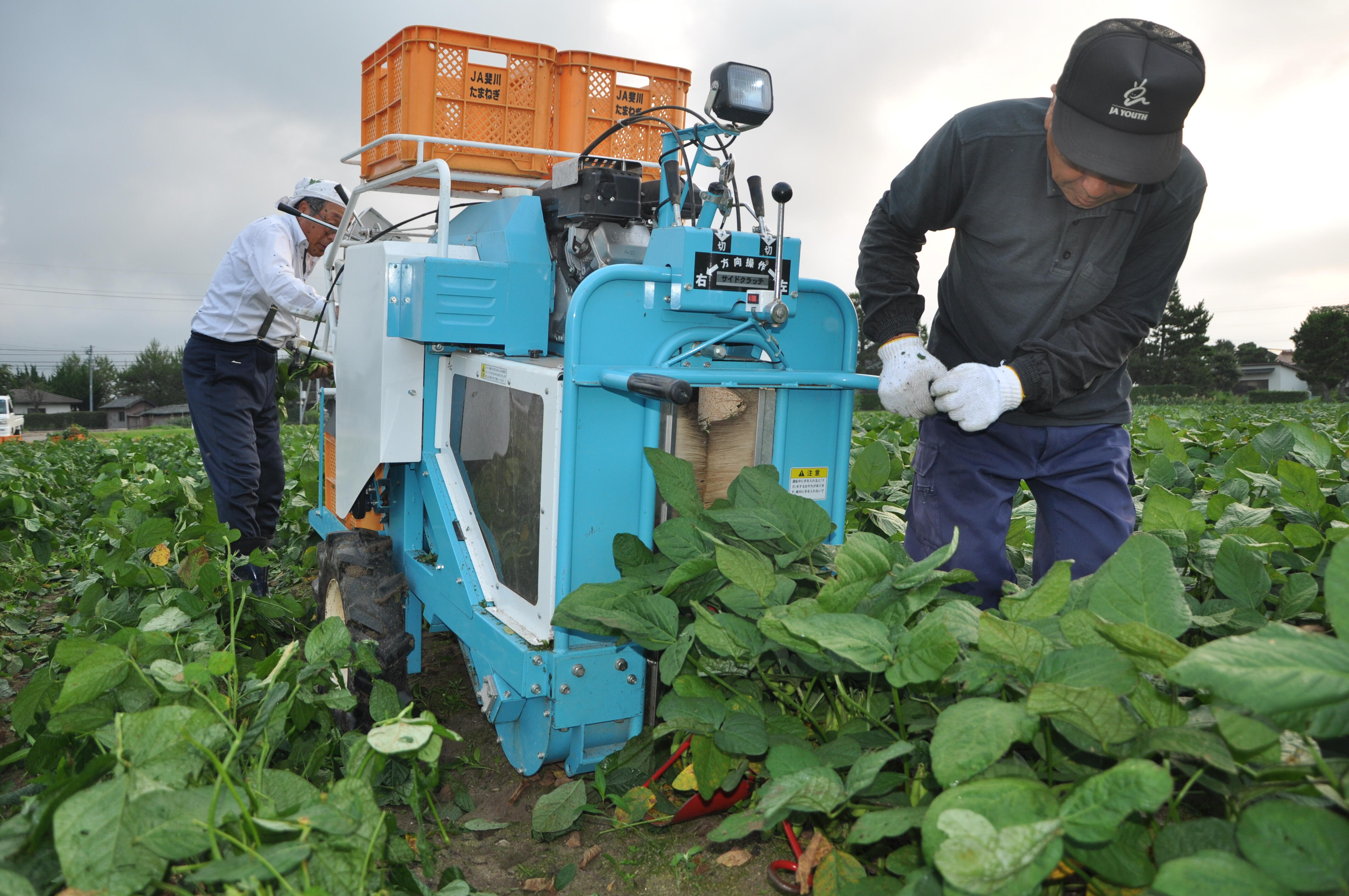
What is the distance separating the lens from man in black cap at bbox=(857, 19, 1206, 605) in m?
2.60

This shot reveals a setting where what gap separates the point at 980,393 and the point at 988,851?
1489 mm

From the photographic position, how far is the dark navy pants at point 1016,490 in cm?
276

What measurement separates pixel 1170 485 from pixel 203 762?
3.42 m

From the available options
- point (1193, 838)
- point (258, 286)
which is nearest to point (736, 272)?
point (1193, 838)

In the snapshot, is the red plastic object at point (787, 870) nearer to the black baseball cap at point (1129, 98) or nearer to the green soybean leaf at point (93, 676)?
the green soybean leaf at point (93, 676)

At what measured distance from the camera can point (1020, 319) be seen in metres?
2.74

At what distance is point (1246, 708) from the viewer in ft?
4.17

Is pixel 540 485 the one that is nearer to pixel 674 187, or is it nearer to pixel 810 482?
pixel 810 482

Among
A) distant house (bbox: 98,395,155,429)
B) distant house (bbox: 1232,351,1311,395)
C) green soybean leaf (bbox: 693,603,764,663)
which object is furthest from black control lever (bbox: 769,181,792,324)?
distant house (bbox: 1232,351,1311,395)

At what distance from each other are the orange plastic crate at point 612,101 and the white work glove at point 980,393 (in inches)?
75.2

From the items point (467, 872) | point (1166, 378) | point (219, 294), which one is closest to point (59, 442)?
point (219, 294)

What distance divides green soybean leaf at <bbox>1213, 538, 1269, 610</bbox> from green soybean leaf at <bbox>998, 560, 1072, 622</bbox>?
64cm

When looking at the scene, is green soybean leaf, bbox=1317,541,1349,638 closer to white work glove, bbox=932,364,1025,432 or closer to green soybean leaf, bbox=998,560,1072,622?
green soybean leaf, bbox=998,560,1072,622

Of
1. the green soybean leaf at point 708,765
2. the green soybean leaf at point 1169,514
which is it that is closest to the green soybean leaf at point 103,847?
the green soybean leaf at point 708,765
